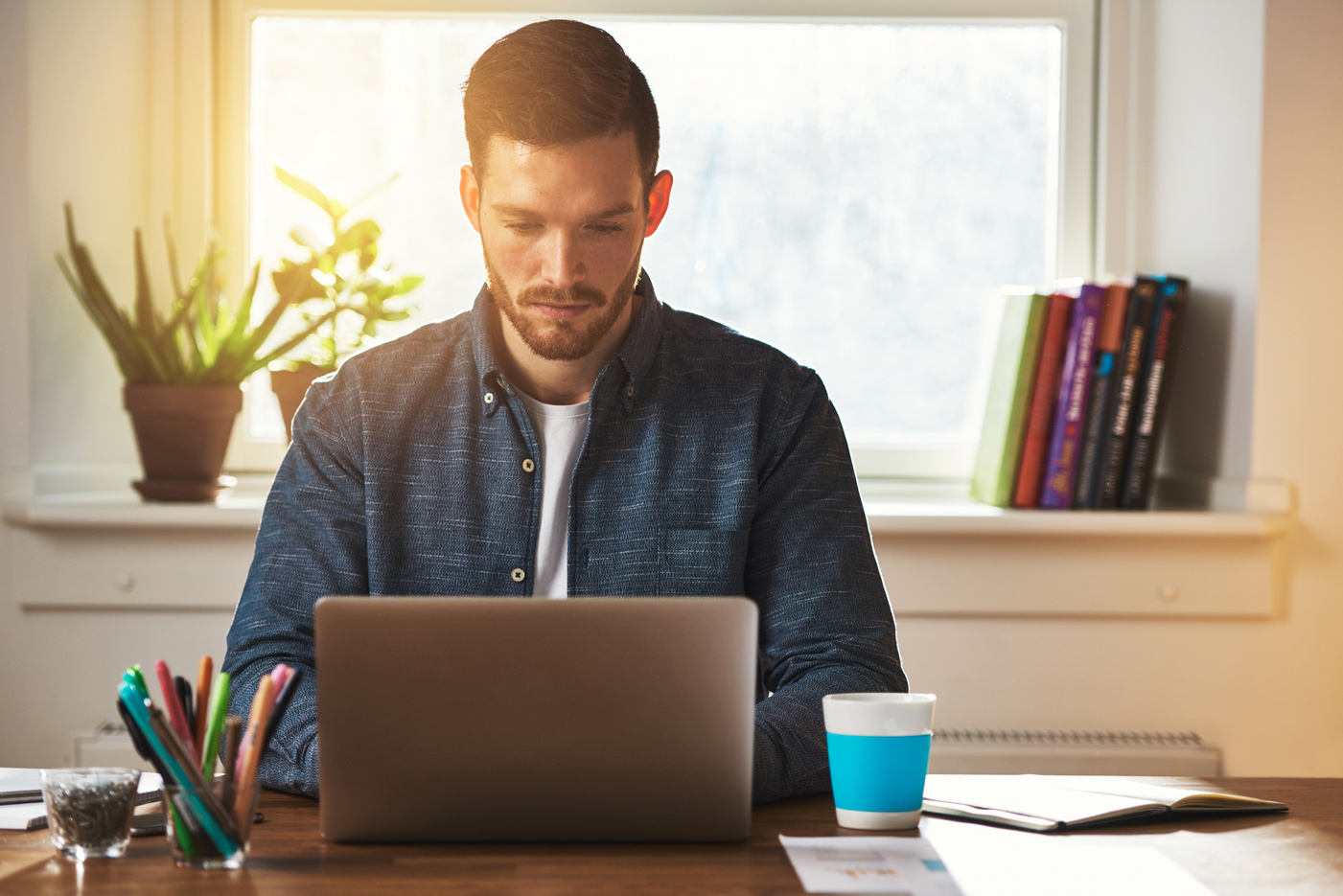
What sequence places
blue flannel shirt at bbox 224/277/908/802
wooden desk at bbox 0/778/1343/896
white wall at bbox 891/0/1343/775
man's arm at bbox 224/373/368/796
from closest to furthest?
1. wooden desk at bbox 0/778/1343/896
2. man's arm at bbox 224/373/368/796
3. blue flannel shirt at bbox 224/277/908/802
4. white wall at bbox 891/0/1343/775

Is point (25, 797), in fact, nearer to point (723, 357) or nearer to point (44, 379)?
point (723, 357)

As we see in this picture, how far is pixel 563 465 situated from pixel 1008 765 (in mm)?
904

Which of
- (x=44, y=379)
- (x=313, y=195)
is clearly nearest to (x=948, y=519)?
(x=313, y=195)

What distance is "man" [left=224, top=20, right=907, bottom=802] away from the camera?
50.4 inches

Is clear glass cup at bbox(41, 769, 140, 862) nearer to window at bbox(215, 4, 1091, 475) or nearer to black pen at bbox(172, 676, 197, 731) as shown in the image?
black pen at bbox(172, 676, 197, 731)

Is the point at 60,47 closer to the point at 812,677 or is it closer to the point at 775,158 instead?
the point at 775,158

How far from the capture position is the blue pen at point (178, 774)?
74cm

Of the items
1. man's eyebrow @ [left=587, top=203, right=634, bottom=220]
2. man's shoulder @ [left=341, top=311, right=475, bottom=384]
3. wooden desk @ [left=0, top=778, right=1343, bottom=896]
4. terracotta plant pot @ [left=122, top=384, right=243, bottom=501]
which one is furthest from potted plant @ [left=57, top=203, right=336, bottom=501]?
wooden desk @ [left=0, top=778, right=1343, bottom=896]

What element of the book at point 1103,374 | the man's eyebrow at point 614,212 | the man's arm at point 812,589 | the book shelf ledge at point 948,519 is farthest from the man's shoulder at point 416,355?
the book at point 1103,374

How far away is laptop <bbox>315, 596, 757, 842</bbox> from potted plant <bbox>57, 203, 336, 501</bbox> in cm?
119

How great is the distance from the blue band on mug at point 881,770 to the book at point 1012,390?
42.9 inches

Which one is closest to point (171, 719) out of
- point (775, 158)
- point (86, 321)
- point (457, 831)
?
point (457, 831)

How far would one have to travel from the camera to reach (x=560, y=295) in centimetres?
130

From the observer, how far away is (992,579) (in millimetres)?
1863
